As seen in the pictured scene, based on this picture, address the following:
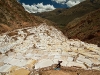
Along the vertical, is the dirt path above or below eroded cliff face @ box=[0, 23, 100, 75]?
below

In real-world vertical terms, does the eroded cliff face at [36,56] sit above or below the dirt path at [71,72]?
above

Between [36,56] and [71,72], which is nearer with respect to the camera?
[71,72]

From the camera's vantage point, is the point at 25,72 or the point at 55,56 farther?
the point at 55,56

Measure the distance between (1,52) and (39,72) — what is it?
5170mm

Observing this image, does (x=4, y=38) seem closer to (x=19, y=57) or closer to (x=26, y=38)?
(x=26, y=38)

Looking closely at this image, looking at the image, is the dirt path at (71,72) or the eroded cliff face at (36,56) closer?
the dirt path at (71,72)

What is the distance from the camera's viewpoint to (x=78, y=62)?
29.0 feet

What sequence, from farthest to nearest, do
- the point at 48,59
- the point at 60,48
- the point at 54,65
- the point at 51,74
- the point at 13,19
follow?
the point at 13,19 → the point at 60,48 → the point at 48,59 → the point at 54,65 → the point at 51,74

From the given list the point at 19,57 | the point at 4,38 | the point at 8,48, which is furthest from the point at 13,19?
the point at 19,57

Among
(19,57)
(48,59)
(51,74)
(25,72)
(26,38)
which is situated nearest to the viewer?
(51,74)

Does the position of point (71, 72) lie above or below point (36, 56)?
below

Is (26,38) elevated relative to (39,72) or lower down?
elevated

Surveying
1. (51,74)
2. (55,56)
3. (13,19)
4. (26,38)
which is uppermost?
(13,19)

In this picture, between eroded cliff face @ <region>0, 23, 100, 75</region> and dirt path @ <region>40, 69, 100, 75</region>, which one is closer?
dirt path @ <region>40, 69, 100, 75</region>
